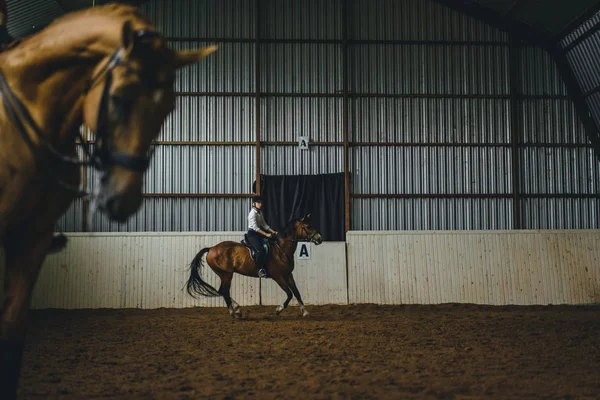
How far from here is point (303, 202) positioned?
51.5ft

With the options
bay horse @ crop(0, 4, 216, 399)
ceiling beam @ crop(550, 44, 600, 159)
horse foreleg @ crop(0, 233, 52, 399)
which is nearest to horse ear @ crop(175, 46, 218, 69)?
bay horse @ crop(0, 4, 216, 399)

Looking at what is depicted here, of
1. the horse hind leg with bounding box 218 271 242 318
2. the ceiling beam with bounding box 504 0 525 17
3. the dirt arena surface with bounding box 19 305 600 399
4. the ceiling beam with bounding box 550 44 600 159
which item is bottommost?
the dirt arena surface with bounding box 19 305 600 399

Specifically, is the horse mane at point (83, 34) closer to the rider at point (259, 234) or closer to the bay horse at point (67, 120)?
the bay horse at point (67, 120)

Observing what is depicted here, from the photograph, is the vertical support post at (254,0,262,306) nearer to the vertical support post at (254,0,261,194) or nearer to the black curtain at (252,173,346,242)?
the vertical support post at (254,0,261,194)

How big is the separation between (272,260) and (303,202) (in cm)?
395

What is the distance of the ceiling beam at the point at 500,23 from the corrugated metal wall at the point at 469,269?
5827 millimetres

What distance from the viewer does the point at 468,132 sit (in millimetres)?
16438

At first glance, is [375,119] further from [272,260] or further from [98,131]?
[98,131]

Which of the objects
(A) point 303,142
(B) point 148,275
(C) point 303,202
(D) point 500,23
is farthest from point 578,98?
(B) point 148,275

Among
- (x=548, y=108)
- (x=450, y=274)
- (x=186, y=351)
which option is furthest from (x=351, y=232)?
(x=186, y=351)

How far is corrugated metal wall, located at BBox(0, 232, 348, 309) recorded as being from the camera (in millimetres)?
14086

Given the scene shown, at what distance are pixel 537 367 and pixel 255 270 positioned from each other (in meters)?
7.24

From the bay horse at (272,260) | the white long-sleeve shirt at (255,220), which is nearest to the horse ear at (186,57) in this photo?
the white long-sleeve shirt at (255,220)

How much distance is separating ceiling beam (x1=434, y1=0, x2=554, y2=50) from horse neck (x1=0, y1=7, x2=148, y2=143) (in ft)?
50.3
